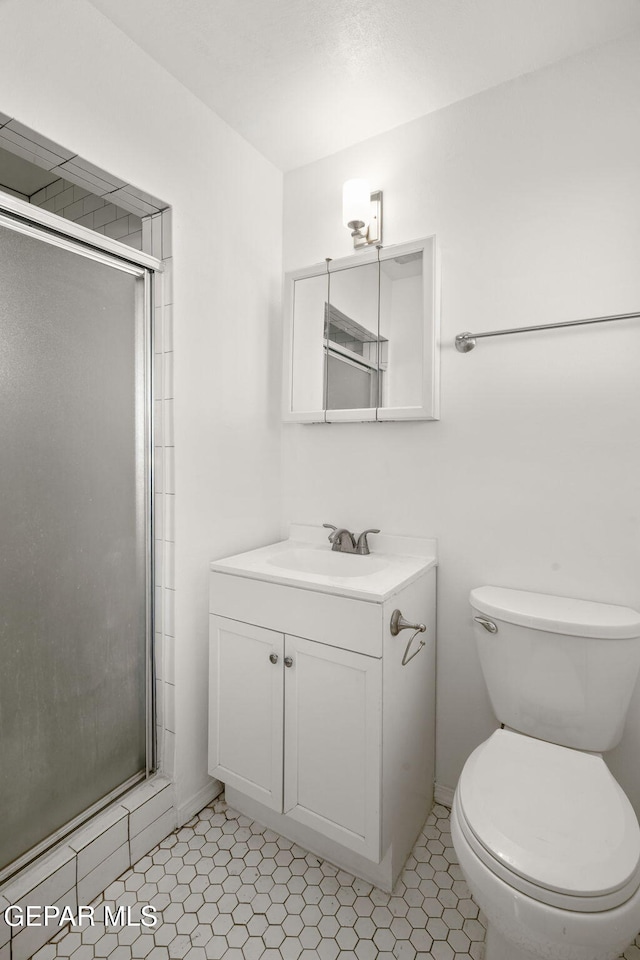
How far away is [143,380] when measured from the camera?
1.54 meters

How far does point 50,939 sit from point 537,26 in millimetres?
2717

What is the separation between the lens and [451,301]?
163 centimetres

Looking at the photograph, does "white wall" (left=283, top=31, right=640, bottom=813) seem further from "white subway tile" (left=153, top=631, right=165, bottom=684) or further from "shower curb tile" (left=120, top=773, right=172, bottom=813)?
"shower curb tile" (left=120, top=773, right=172, bottom=813)

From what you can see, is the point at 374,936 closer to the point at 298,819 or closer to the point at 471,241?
the point at 298,819

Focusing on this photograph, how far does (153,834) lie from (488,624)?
1.20 meters

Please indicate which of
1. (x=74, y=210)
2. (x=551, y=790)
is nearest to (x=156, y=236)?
(x=74, y=210)

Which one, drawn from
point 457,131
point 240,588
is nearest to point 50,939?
point 240,588

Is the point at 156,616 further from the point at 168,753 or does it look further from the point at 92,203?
the point at 92,203

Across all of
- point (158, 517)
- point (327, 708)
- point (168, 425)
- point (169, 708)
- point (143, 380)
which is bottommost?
point (169, 708)

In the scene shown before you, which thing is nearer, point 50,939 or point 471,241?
point 50,939

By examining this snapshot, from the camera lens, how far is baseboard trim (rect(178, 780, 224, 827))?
1568mm

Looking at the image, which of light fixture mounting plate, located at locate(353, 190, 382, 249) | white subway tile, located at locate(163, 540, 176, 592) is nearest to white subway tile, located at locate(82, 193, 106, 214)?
light fixture mounting plate, located at locate(353, 190, 382, 249)

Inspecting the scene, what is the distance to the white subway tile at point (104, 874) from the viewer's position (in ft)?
4.15

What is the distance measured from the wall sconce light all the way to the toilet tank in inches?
53.1
